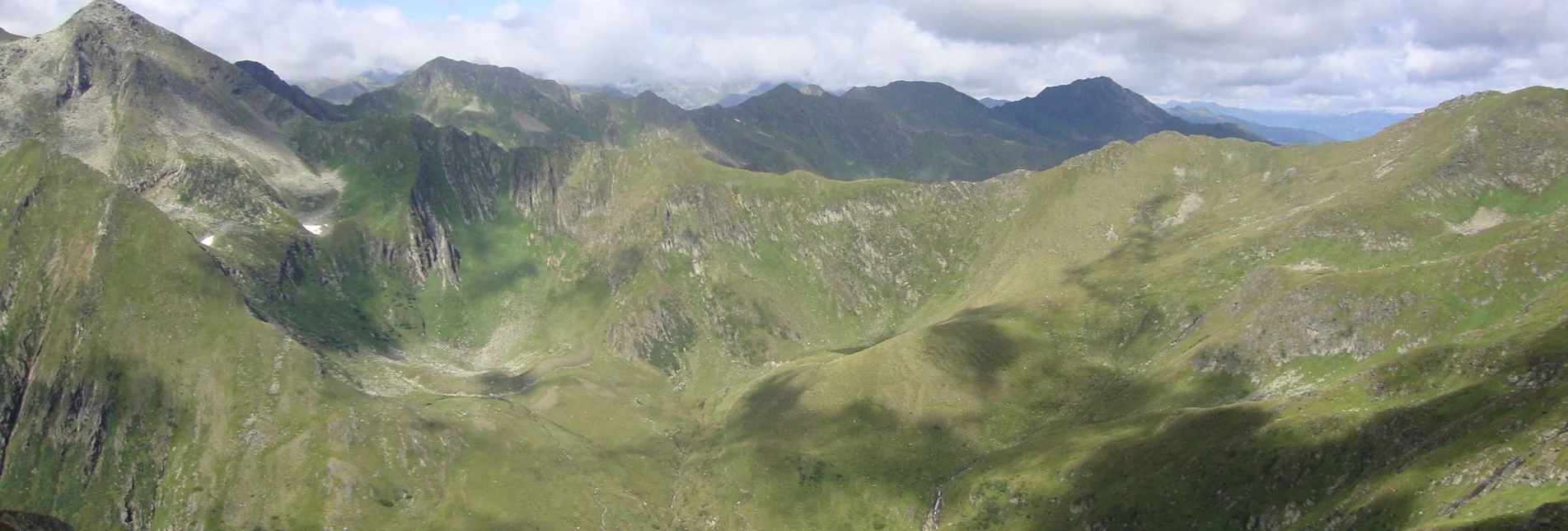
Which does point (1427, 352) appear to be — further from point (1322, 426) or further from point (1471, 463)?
point (1471, 463)

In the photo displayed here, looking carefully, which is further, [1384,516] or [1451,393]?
[1451,393]

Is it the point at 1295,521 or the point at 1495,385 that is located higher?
the point at 1495,385

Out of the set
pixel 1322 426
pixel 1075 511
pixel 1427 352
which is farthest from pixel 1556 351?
pixel 1075 511

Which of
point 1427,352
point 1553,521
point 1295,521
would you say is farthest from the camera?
point 1427,352

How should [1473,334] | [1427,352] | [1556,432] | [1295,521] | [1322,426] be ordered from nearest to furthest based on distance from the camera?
[1556,432]
[1295,521]
[1322,426]
[1427,352]
[1473,334]

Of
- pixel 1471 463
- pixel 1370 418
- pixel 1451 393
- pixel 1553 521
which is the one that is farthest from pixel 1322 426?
pixel 1553 521

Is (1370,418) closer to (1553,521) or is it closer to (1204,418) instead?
(1204,418)
